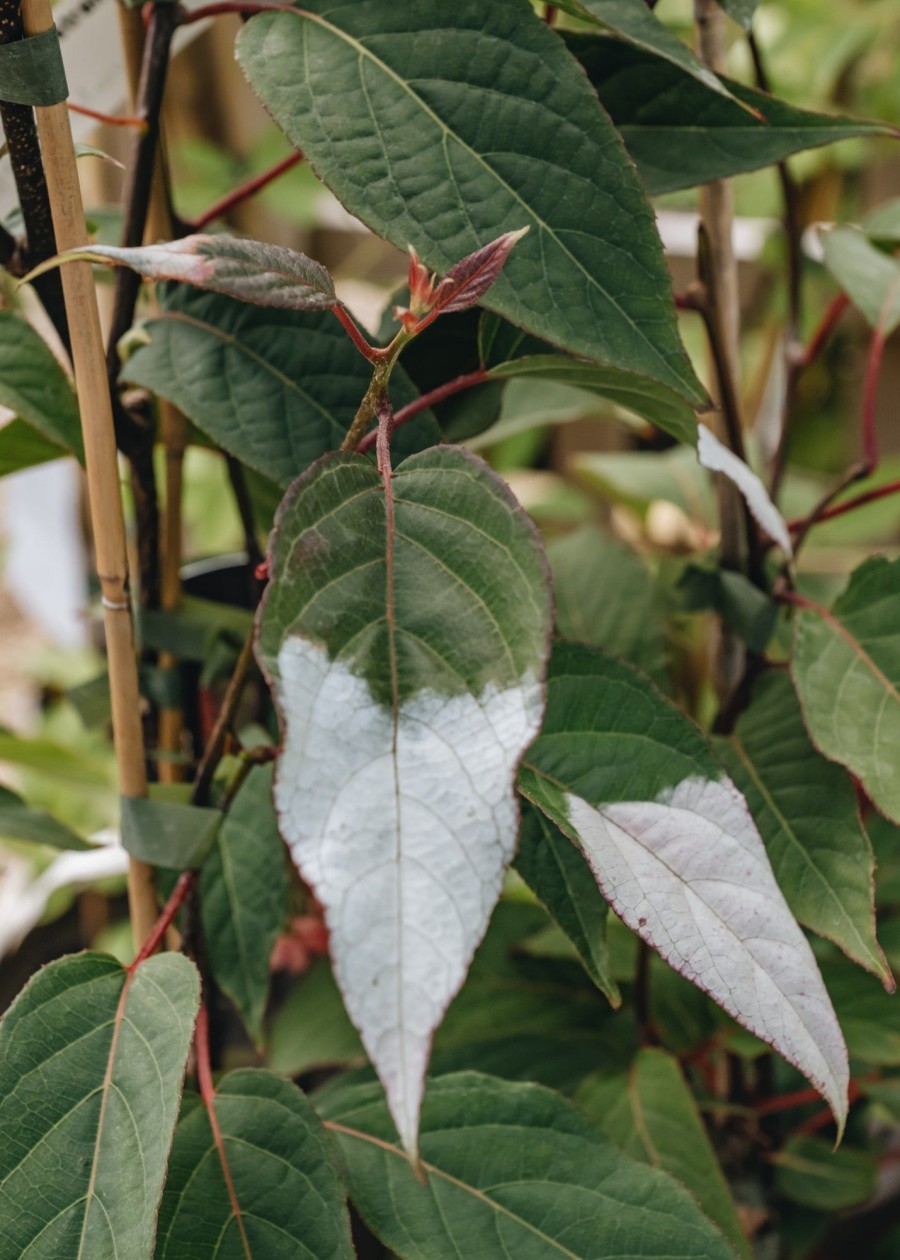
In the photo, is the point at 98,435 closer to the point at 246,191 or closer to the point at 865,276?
the point at 246,191

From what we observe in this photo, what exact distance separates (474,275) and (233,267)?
7 cm

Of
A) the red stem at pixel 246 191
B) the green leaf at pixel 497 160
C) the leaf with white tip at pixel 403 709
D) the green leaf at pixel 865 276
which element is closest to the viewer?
the leaf with white tip at pixel 403 709

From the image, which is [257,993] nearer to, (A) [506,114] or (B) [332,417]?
(B) [332,417]

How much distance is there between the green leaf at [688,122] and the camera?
0.44 metres

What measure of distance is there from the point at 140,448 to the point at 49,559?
1.18m

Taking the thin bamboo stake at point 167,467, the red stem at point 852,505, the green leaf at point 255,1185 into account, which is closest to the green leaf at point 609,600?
the red stem at point 852,505

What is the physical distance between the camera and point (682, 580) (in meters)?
0.57

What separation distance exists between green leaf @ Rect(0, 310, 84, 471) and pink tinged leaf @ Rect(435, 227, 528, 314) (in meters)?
0.17

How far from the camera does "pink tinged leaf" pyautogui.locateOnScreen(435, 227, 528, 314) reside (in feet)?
1.06

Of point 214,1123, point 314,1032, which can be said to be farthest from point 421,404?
point 314,1032

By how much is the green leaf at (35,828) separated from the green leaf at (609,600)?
299mm

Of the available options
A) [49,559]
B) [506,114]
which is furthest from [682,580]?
[49,559]

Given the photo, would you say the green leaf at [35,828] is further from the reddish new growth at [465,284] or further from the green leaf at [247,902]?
the reddish new growth at [465,284]

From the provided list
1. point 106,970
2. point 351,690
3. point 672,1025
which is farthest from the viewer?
point 672,1025
